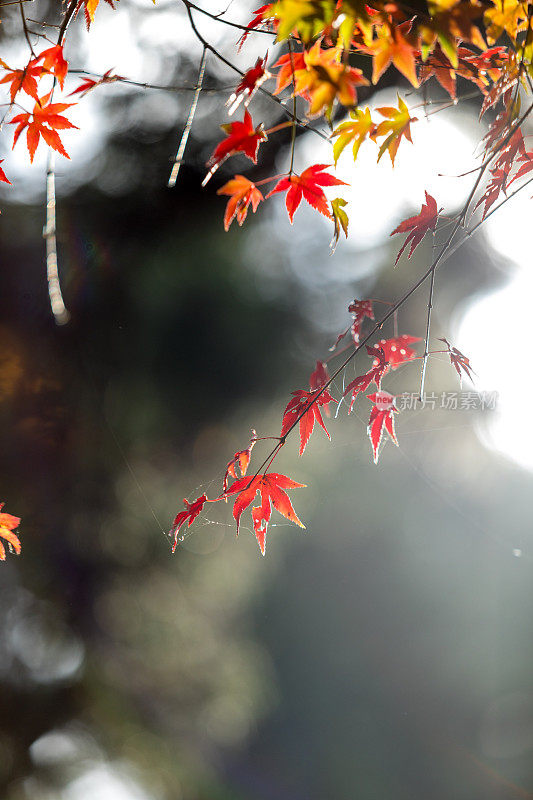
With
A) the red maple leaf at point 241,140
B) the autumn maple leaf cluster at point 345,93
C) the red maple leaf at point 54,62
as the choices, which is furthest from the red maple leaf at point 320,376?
the red maple leaf at point 54,62

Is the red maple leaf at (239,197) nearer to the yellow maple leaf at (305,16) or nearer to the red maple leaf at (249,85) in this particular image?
the red maple leaf at (249,85)

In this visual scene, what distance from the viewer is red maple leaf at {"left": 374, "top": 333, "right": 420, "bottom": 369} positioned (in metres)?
0.87

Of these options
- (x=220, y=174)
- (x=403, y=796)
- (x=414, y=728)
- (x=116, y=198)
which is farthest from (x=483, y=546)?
(x=116, y=198)

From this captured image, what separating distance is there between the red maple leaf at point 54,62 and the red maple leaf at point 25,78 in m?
0.01

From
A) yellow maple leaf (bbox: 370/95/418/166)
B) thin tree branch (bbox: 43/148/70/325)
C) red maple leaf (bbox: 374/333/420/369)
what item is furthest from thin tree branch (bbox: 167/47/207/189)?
red maple leaf (bbox: 374/333/420/369)

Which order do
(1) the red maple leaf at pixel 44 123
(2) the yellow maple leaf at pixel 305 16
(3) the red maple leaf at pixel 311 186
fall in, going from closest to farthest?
(2) the yellow maple leaf at pixel 305 16
(3) the red maple leaf at pixel 311 186
(1) the red maple leaf at pixel 44 123

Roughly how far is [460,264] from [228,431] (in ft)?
5.85

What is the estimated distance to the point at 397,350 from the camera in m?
0.87

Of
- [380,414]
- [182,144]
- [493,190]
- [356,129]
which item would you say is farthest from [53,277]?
[493,190]

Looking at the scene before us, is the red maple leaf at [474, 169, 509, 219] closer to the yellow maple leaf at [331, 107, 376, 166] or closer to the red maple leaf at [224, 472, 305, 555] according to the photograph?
the yellow maple leaf at [331, 107, 376, 166]

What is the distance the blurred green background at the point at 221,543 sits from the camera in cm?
309

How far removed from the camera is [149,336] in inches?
122

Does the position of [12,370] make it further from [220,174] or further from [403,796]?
[403,796]

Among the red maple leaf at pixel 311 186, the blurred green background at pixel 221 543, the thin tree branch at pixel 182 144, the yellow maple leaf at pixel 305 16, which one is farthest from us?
the blurred green background at pixel 221 543
